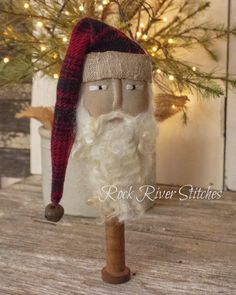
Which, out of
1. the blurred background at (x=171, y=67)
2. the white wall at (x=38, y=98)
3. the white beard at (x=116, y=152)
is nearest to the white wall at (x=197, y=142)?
the blurred background at (x=171, y=67)

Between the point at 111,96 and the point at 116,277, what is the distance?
209 mm

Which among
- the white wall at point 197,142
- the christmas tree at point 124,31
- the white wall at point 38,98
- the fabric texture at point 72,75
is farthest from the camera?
the white wall at point 38,98

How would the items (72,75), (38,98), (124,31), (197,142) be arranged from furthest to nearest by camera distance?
(38,98) → (197,142) → (124,31) → (72,75)

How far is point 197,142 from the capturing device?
85 cm

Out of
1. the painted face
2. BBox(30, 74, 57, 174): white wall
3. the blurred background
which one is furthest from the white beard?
BBox(30, 74, 57, 174): white wall

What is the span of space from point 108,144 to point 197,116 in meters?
0.46

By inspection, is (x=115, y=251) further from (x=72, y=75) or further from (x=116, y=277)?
(x=72, y=75)

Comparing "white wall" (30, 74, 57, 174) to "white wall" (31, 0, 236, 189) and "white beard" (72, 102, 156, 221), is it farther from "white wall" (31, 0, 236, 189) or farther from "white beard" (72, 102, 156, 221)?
"white beard" (72, 102, 156, 221)

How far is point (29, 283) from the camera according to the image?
45 cm

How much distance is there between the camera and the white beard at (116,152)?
422 millimetres

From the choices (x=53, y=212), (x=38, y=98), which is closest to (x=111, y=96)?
(x=53, y=212)

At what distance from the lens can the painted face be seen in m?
0.42

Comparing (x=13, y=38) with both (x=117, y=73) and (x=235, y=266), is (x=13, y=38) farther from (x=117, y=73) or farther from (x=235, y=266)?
(x=235, y=266)

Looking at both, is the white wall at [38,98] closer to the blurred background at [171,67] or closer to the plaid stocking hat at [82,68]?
the blurred background at [171,67]
